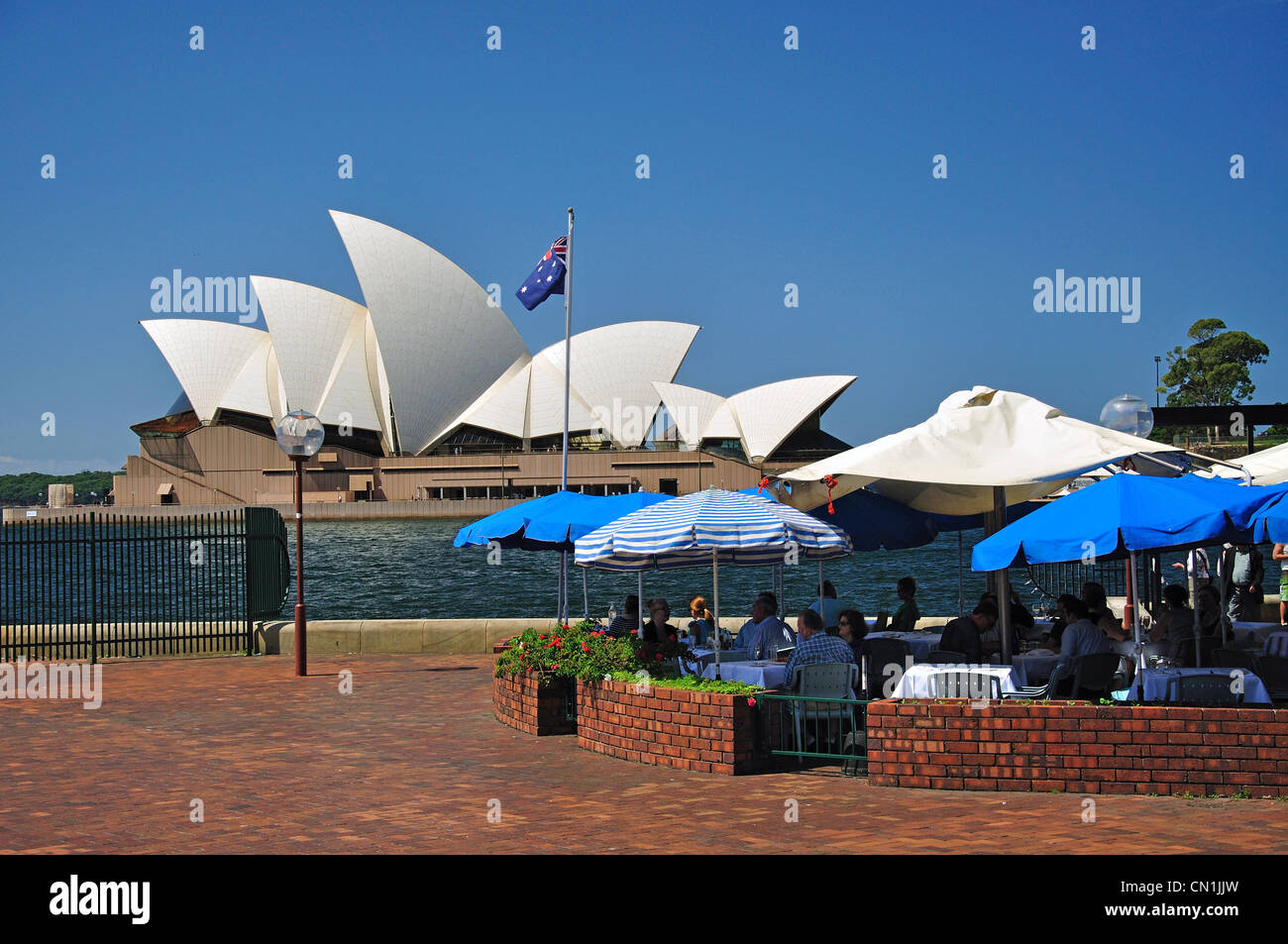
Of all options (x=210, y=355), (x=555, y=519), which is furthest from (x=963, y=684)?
(x=210, y=355)

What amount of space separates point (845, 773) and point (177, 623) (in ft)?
32.5

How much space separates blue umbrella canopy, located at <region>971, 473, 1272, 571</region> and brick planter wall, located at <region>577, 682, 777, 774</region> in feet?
5.47

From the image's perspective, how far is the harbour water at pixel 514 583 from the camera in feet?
102

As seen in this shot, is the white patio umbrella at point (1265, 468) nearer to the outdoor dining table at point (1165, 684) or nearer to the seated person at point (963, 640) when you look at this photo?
the seated person at point (963, 640)

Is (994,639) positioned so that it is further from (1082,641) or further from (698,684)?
(698,684)

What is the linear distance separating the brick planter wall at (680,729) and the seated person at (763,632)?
5.32ft

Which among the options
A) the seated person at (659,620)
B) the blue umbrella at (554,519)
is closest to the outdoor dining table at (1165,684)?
the seated person at (659,620)

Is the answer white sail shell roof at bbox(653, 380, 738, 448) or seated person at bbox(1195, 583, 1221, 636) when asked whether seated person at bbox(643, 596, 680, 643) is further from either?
white sail shell roof at bbox(653, 380, 738, 448)

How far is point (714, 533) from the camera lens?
25.3ft

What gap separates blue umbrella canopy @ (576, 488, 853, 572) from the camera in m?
7.70

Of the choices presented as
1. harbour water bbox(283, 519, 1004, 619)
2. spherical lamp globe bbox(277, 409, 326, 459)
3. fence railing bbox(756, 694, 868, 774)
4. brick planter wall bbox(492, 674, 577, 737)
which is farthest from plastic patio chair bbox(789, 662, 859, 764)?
harbour water bbox(283, 519, 1004, 619)

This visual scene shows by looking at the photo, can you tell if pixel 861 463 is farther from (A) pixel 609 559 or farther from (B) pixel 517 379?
(B) pixel 517 379

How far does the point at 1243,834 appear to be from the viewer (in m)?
5.06

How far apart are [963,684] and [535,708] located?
10.0ft
